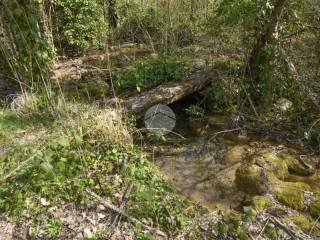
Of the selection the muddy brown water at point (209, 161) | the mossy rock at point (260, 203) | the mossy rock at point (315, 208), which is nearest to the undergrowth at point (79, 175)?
the muddy brown water at point (209, 161)

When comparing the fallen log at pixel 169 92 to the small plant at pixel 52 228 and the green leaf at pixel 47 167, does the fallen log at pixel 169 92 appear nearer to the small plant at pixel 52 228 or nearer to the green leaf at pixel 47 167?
the green leaf at pixel 47 167

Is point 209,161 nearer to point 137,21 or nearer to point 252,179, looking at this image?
point 252,179

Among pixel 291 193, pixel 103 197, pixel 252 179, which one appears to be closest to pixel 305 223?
pixel 291 193

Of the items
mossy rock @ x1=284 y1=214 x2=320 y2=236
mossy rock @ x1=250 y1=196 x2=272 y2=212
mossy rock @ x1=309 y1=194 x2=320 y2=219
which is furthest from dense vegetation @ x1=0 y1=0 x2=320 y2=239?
mossy rock @ x1=309 y1=194 x2=320 y2=219

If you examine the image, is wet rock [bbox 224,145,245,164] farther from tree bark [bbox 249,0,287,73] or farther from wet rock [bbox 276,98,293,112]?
tree bark [bbox 249,0,287,73]

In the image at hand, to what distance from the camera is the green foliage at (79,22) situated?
741cm

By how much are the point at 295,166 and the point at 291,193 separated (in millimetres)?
727

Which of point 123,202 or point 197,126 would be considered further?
point 197,126

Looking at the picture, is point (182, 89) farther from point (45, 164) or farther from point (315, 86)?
point (45, 164)

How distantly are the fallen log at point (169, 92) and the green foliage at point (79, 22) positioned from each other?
2.70 metres

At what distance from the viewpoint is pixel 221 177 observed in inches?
184

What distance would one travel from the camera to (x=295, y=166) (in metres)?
4.75

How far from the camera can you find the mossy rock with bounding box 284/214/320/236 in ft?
11.8

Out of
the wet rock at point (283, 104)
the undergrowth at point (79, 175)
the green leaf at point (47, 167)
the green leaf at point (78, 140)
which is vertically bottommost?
the wet rock at point (283, 104)
